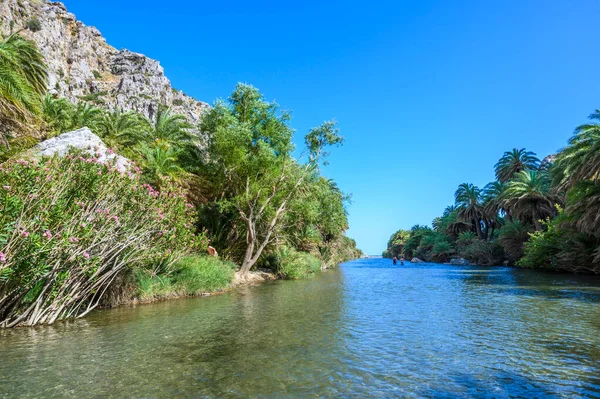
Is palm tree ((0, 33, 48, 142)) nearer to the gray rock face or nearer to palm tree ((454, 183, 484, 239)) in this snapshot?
the gray rock face

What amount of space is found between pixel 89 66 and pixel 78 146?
117 m

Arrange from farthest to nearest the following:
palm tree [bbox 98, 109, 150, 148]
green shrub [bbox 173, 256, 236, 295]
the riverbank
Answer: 1. palm tree [bbox 98, 109, 150, 148]
2. green shrub [bbox 173, 256, 236, 295]
3. the riverbank

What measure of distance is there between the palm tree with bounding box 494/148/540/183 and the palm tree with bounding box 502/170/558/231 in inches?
542

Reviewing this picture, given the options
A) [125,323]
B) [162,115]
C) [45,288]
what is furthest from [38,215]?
[162,115]

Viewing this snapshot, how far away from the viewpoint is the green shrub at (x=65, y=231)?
30.4ft

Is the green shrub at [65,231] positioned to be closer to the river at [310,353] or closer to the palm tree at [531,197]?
the river at [310,353]

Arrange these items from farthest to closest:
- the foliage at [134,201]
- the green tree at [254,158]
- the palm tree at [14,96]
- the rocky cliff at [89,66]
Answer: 1. the rocky cliff at [89,66]
2. the green tree at [254,158]
3. the palm tree at [14,96]
4. the foliage at [134,201]

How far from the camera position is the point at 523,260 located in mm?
41500

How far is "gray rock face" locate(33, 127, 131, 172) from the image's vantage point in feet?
46.6

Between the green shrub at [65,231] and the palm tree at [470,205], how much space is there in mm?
71594

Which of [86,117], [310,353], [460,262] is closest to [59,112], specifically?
[86,117]

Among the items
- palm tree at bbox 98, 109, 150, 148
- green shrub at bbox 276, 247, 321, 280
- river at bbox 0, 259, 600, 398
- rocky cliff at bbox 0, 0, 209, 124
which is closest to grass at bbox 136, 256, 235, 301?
river at bbox 0, 259, 600, 398

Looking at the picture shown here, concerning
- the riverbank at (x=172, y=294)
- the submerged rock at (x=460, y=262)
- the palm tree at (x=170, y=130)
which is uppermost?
the palm tree at (x=170, y=130)

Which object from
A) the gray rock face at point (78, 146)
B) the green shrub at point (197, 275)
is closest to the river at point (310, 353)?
the green shrub at point (197, 275)
